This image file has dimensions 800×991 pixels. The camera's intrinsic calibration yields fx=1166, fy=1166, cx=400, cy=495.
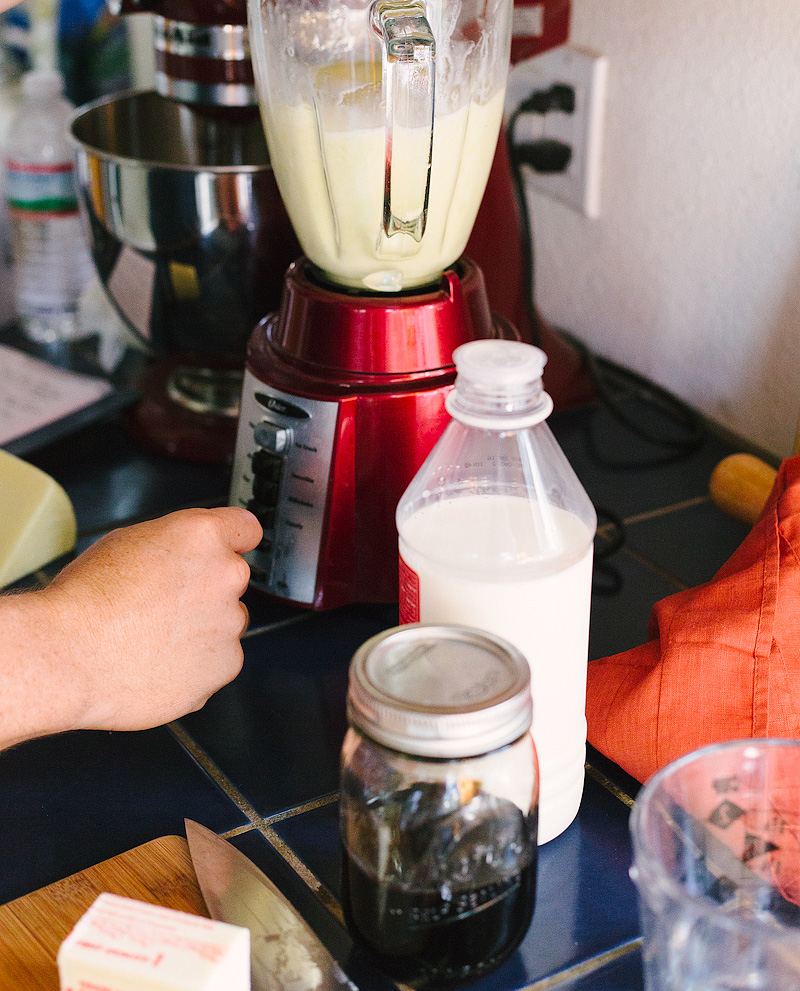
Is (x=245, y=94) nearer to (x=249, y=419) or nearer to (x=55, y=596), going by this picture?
(x=249, y=419)

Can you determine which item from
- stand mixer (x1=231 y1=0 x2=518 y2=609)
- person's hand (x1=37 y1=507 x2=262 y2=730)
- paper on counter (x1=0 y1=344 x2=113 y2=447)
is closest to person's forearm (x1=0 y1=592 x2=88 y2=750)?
person's hand (x1=37 y1=507 x2=262 y2=730)

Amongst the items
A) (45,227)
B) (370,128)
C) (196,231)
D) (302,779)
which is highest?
(370,128)

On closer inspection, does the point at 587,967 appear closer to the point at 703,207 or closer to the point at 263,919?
the point at 263,919

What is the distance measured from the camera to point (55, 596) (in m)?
0.65

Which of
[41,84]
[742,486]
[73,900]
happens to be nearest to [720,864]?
[73,900]

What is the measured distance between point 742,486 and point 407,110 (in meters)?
0.42

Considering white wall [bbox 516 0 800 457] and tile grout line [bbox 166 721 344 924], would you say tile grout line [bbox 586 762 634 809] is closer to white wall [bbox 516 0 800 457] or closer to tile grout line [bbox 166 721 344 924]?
tile grout line [bbox 166 721 344 924]

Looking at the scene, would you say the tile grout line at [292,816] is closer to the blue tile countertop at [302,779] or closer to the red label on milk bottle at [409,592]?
the blue tile countertop at [302,779]

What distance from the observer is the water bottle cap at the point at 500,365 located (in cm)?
55

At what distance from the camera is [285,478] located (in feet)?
2.59

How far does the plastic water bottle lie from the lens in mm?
1270

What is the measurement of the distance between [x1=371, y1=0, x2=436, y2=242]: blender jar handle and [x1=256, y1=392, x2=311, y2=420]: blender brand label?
0.42 ft

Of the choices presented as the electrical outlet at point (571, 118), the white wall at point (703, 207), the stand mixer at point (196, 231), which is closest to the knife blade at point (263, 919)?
the stand mixer at point (196, 231)

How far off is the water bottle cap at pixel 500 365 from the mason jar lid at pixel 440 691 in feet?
0.39
